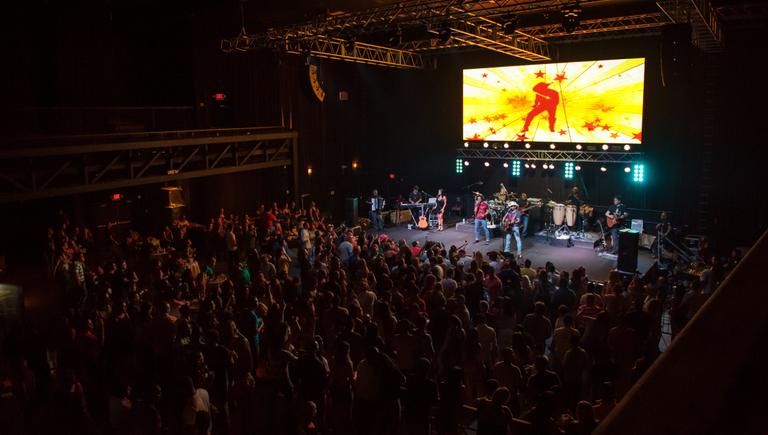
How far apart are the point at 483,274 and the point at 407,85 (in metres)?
14.8

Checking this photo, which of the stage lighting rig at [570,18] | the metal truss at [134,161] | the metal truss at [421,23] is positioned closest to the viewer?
the metal truss at [134,161]

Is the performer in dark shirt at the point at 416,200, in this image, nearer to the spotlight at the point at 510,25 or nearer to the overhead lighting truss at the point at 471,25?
the overhead lighting truss at the point at 471,25

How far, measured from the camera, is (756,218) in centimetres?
1545

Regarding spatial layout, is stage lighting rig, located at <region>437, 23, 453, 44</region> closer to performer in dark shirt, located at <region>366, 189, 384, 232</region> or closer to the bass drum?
the bass drum

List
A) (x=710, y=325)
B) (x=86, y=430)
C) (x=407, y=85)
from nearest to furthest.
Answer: (x=710, y=325) < (x=86, y=430) < (x=407, y=85)

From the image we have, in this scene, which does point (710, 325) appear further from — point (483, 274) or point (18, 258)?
point (18, 258)

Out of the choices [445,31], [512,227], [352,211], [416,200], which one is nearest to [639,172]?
[512,227]

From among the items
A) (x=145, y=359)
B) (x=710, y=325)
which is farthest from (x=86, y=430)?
(x=710, y=325)

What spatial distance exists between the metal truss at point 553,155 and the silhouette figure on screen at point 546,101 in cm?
92

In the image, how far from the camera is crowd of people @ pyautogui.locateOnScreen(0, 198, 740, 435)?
17.6 feet

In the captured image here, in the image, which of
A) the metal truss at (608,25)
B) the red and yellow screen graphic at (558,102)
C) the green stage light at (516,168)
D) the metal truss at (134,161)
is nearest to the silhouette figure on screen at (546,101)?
the red and yellow screen graphic at (558,102)

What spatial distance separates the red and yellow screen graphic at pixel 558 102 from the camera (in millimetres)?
17750

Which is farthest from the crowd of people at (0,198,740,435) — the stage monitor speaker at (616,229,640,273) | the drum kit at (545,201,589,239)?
the drum kit at (545,201,589,239)

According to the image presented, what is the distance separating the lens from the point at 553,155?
19500 mm
